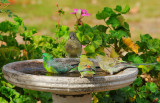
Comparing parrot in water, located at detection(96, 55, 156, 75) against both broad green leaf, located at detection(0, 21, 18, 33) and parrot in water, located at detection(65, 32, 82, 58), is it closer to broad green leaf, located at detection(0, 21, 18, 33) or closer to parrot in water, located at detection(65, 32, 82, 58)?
parrot in water, located at detection(65, 32, 82, 58)

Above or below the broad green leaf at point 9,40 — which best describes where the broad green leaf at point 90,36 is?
above

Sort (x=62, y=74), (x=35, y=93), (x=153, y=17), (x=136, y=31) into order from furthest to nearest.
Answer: (x=153, y=17) → (x=136, y=31) → (x=35, y=93) → (x=62, y=74)

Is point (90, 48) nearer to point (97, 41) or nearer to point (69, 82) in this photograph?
point (97, 41)

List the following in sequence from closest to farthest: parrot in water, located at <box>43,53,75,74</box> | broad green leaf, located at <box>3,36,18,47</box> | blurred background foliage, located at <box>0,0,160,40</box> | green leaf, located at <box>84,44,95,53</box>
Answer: parrot in water, located at <box>43,53,75,74</box>
green leaf, located at <box>84,44,95,53</box>
broad green leaf, located at <box>3,36,18,47</box>
blurred background foliage, located at <box>0,0,160,40</box>

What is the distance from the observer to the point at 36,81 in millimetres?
2469

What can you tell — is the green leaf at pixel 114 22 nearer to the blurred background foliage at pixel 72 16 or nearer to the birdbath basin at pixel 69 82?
the birdbath basin at pixel 69 82

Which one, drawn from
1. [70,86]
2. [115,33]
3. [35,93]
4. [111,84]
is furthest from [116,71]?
[35,93]

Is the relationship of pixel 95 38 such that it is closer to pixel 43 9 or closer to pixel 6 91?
pixel 6 91

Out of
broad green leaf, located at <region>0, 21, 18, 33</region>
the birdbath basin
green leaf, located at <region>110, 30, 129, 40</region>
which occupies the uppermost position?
broad green leaf, located at <region>0, 21, 18, 33</region>

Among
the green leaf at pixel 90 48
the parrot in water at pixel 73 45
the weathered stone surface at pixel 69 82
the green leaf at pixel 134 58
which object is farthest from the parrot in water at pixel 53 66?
the green leaf at pixel 134 58

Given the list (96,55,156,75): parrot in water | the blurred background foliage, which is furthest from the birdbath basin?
the blurred background foliage

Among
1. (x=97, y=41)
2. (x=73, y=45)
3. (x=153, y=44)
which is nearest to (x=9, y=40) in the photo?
(x=73, y=45)

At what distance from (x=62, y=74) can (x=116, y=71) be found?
0.52 m

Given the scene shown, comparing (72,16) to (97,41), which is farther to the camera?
(72,16)
